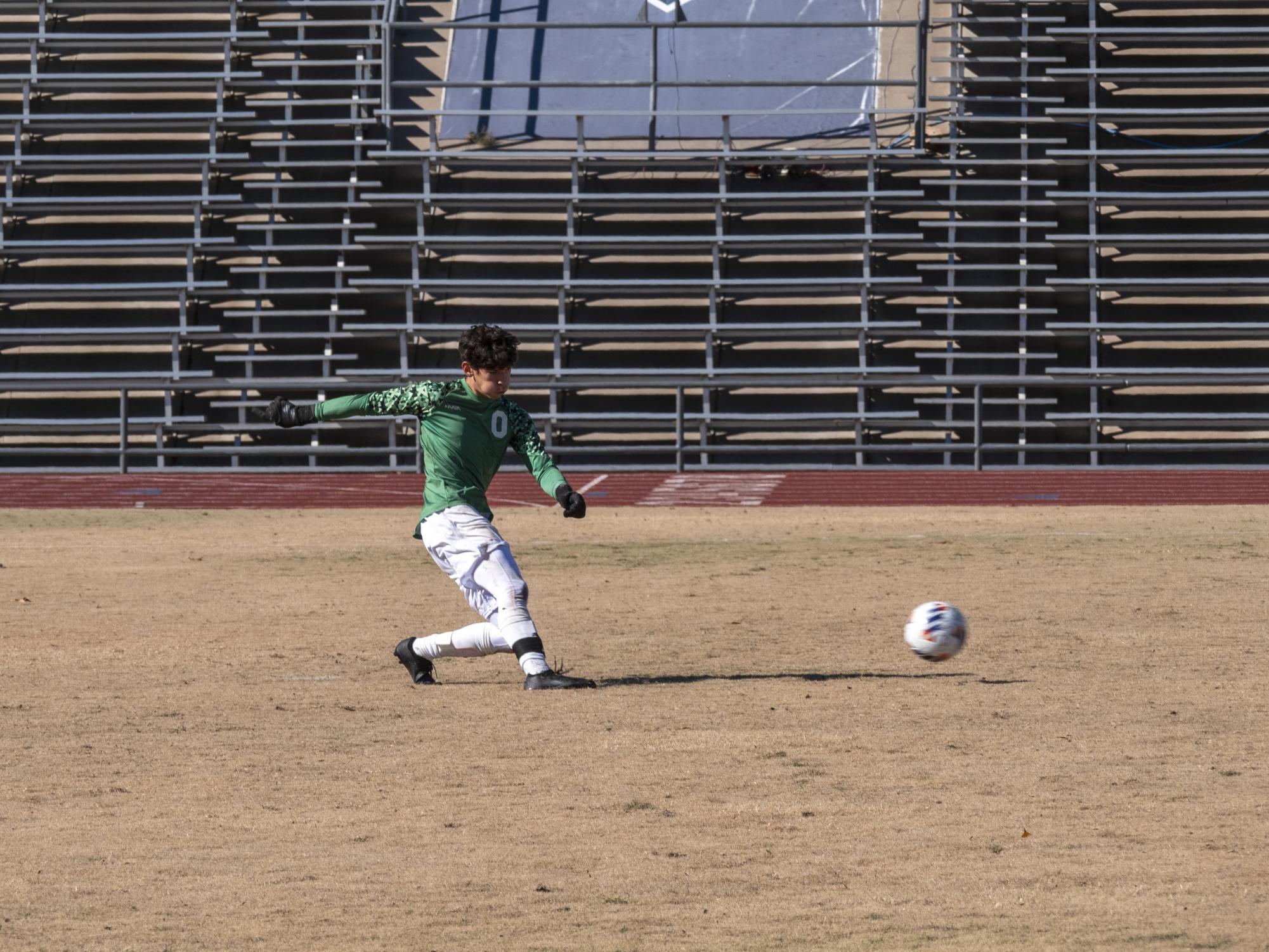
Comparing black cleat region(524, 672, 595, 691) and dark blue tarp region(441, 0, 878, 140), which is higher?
dark blue tarp region(441, 0, 878, 140)

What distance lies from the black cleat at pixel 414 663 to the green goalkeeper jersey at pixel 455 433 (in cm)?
74

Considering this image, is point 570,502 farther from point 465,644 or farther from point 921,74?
point 921,74

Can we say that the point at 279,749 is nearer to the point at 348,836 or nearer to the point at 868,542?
the point at 348,836

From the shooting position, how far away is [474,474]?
30.1 feet

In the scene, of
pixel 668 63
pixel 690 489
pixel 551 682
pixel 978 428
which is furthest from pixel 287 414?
pixel 668 63

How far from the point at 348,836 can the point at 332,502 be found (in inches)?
635

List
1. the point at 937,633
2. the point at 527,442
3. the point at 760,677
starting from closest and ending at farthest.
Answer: the point at 527,442, the point at 937,633, the point at 760,677

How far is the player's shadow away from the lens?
9.37 metres

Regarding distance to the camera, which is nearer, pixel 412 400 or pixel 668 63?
pixel 412 400

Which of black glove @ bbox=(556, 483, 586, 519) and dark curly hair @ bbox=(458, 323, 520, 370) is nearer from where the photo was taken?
black glove @ bbox=(556, 483, 586, 519)

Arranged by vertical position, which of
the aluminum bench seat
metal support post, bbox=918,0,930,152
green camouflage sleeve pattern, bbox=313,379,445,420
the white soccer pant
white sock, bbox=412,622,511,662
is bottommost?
white sock, bbox=412,622,511,662

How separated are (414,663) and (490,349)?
173cm

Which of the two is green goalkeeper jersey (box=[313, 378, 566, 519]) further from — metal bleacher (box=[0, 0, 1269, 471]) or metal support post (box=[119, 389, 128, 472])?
metal support post (box=[119, 389, 128, 472])

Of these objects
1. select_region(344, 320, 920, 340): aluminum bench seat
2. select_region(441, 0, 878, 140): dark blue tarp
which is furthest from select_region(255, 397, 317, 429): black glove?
select_region(441, 0, 878, 140): dark blue tarp
